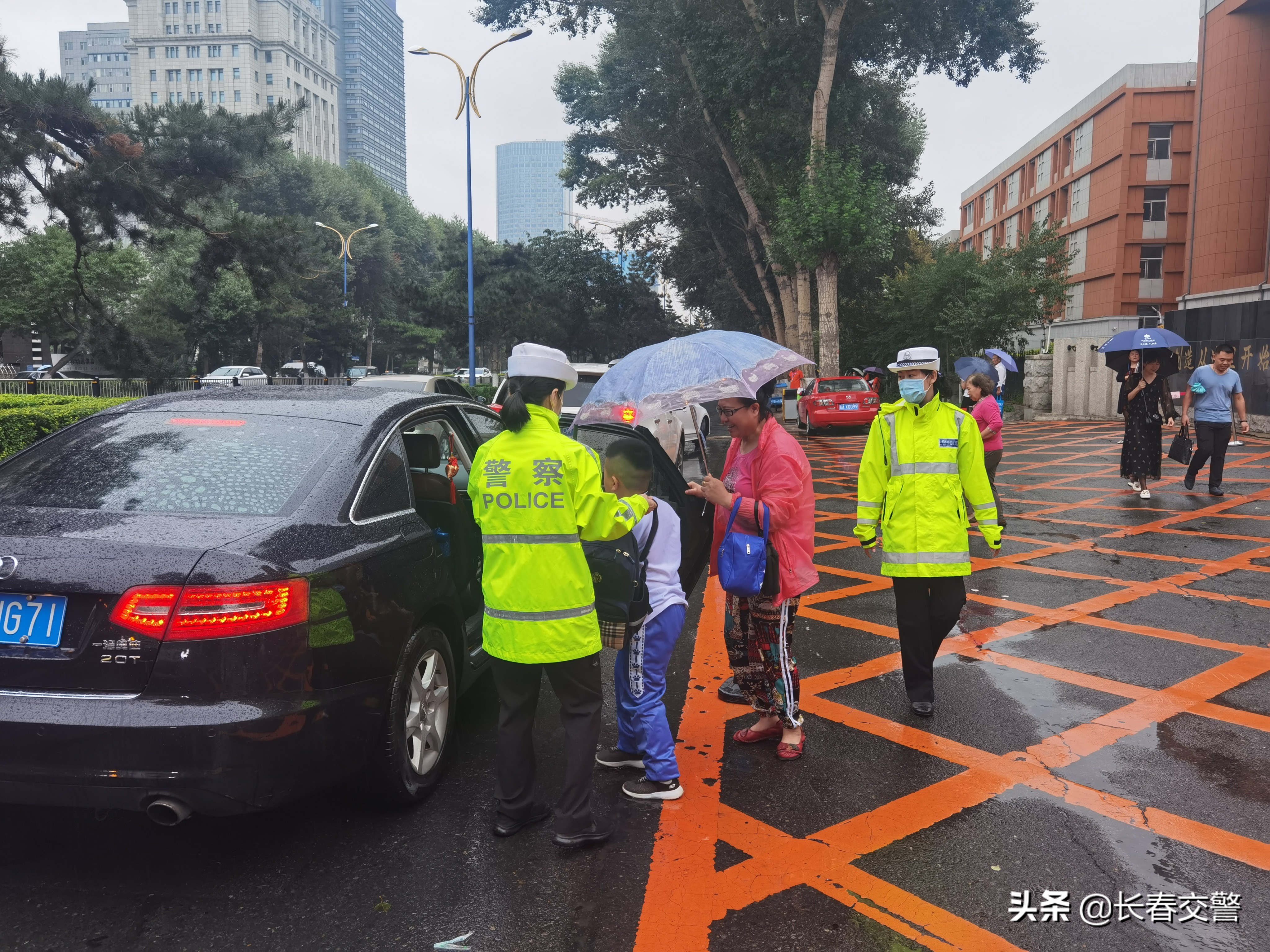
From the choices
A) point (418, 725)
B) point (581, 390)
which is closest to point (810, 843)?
point (418, 725)

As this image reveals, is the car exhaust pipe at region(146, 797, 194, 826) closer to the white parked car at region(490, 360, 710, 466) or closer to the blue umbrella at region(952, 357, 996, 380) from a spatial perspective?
the white parked car at region(490, 360, 710, 466)

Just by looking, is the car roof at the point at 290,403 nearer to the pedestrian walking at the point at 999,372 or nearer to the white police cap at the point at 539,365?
the white police cap at the point at 539,365

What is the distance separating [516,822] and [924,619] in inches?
85.7

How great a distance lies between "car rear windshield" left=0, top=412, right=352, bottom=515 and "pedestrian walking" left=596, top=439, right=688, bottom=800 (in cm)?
116

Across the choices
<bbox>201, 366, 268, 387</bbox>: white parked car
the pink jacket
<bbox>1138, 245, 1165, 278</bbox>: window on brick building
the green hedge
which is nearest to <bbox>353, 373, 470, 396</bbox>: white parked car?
the green hedge

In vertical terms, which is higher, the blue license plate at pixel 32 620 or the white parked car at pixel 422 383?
the white parked car at pixel 422 383

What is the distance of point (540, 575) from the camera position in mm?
3068

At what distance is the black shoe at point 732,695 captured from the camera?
4723 mm

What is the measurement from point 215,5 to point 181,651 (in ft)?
433

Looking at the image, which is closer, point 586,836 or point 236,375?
point 586,836

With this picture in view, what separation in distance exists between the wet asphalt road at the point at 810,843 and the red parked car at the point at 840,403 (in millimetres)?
15121

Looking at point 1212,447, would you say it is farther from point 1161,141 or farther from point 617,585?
point 1161,141

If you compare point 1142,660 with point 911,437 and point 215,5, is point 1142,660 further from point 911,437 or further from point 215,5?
point 215,5

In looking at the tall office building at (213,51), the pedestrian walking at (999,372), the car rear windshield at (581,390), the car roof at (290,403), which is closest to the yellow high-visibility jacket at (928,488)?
the car roof at (290,403)
